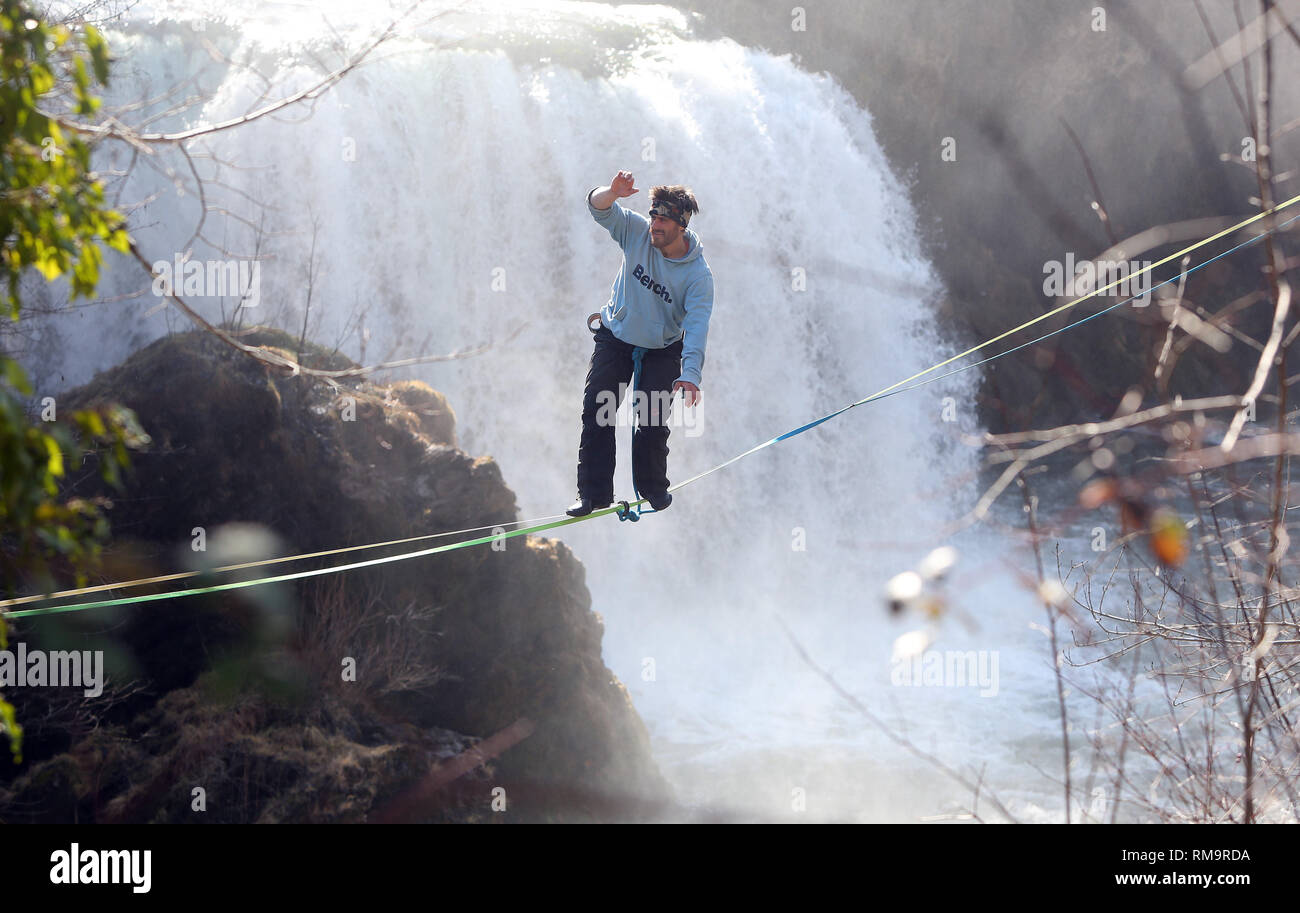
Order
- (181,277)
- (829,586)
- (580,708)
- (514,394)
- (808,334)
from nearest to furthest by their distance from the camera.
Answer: (580,708)
(181,277)
(514,394)
(829,586)
(808,334)

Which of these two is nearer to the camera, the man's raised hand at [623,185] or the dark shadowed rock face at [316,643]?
the man's raised hand at [623,185]

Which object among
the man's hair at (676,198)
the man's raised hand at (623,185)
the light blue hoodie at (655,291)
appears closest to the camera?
the man's raised hand at (623,185)

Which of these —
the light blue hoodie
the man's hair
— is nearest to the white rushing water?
the light blue hoodie

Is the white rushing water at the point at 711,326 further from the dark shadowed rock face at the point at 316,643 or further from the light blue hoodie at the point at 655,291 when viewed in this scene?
the light blue hoodie at the point at 655,291

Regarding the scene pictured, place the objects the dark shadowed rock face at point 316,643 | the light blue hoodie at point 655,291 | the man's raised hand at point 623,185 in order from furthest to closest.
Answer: the dark shadowed rock face at point 316,643
the light blue hoodie at point 655,291
the man's raised hand at point 623,185

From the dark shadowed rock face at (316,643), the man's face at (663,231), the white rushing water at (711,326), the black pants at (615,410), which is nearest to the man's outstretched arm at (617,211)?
the man's face at (663,231)

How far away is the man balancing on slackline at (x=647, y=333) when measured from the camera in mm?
5855

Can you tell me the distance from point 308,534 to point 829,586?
421 inches

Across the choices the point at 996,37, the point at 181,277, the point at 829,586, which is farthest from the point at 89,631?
the point at 996,37

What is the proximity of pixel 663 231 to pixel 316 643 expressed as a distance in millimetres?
7774

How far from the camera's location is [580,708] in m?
12.9

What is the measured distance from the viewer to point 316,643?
11711 mm

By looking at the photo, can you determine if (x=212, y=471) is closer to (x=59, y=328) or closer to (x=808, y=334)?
(x=59, y=328)

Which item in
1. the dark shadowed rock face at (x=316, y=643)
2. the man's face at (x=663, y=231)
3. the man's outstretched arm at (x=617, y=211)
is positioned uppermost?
the man's outstretched arm at (x=617, y=211)
